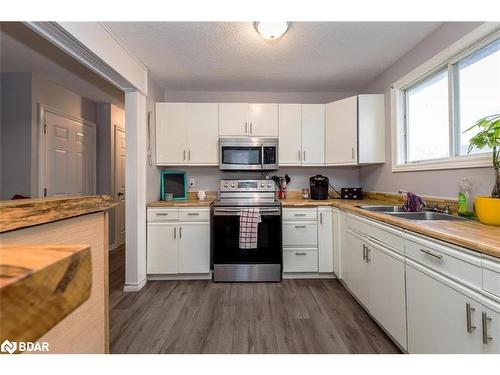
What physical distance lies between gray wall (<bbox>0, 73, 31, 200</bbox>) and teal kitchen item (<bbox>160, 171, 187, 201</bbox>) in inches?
58.5

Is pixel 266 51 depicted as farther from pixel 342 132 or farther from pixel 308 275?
pixel 308 275

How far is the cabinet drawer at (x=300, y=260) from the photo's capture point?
266 cm

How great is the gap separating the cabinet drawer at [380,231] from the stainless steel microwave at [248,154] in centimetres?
121

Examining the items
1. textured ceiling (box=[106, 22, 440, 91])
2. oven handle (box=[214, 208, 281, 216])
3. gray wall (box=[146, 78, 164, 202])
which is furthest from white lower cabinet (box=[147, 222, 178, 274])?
textured ceiling (box=[106, 22, 440, 91])

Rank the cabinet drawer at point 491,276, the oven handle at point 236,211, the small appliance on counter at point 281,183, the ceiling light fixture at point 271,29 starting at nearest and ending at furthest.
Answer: the cabinet drawer at point 491,276
the ceiling light fixture at point 271,29
the oven handle at point 236,211
the small appliance on counter at point 281,183

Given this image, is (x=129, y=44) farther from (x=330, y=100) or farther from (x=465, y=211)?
(x=465, y=211)

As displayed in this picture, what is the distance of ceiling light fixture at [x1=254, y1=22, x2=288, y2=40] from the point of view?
1.80 meters

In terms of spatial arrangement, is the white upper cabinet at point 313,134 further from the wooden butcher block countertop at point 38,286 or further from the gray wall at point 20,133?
the gray wall at point 20,133

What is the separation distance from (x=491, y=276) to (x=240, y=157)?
7.85ft

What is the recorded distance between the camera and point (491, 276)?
0.90 meters

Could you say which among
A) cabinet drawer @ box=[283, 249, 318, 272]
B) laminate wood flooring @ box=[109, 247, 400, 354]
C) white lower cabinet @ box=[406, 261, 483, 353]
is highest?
white lower cabinet @ box=[406, 261, 483, 353]

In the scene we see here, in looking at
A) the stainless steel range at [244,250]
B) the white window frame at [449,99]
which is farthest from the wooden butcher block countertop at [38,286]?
the stainless steel range at [244,250]

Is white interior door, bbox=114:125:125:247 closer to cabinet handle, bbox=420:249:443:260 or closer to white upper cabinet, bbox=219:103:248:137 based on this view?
white upper cabinet, bbox=219:103:248:137

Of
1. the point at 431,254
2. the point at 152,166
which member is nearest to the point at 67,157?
the point at 152,166
